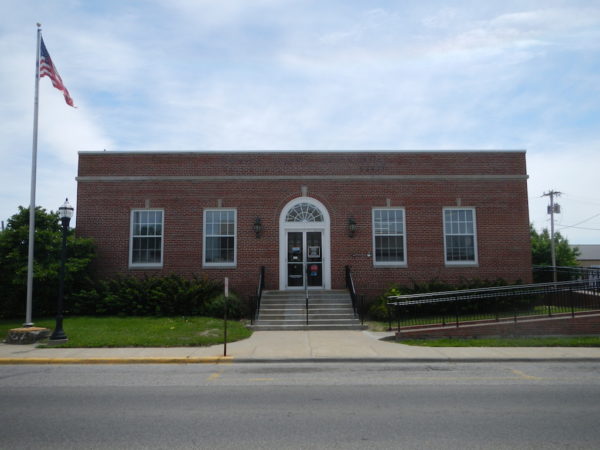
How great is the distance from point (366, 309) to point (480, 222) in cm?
583

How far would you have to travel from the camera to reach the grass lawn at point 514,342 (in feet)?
39.6

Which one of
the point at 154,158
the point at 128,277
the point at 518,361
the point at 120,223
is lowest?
the point at 518,361

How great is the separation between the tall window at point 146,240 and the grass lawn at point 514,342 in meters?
10.5

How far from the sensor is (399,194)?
18859mm

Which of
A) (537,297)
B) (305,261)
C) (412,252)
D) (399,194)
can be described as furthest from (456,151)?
(305,261)

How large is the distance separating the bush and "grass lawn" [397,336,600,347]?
7568 mm

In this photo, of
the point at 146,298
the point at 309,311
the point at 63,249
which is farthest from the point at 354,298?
the point at 63,249

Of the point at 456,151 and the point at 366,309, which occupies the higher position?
the point at 456,151

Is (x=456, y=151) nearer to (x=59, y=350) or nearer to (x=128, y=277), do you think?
(x=128, y=277)

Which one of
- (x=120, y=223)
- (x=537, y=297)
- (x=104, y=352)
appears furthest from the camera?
(x=120, y=223)

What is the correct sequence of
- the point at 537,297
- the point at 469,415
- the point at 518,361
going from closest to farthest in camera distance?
the point at 469,415 → the point at 518,361 → the point at 537,297

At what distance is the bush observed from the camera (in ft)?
54.6

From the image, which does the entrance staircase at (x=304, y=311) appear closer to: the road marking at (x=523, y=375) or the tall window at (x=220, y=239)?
the tall window at (x=220, y=239)

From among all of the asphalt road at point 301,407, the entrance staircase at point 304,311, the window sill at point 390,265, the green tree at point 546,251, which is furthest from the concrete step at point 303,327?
the green tree at point 546,251
